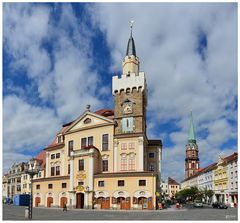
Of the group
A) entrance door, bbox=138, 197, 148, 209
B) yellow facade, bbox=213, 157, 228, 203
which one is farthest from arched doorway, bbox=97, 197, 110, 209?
yellow facade, bbox=213, 157, 228, 203

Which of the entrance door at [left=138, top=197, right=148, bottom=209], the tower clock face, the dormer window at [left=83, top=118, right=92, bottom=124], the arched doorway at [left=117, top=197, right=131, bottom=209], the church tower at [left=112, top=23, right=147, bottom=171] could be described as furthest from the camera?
the dormer window at [left=83, top=118, right=92, bottom=124]

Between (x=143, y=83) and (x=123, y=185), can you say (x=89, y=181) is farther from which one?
(x=143, y=83)

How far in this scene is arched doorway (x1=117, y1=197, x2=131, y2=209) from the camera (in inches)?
1993

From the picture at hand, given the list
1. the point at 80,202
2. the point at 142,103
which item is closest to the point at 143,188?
the point at 80,202

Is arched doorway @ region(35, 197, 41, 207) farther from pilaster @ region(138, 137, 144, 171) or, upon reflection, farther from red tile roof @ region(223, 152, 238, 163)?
red tile roof @ region(223, 152, 238, 163)

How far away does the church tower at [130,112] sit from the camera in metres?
54.9

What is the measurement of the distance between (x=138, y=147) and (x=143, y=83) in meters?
11.4

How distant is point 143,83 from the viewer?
58.5 metres

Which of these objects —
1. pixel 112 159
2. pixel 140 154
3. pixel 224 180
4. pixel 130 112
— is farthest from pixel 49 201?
pixel 224 180

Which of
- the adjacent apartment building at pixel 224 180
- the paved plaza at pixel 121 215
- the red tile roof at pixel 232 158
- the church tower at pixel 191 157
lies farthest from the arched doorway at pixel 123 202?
the church tower at pixel 191 157

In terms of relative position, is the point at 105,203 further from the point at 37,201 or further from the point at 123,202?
the point at 37,201

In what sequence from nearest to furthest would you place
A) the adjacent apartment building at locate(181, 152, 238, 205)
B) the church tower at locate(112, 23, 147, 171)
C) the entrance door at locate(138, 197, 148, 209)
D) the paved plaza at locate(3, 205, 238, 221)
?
the paved plaza at locate(3, 205, 238, 221)
the entrance door at locate(138, 197, 148, 209)
the church tower at locate(112, 23, 147, 171)
the adjacent apartment building at locate(181, 152, 238, 205)

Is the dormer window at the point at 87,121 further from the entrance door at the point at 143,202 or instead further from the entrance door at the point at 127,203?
the entrance door at the point at 143,202

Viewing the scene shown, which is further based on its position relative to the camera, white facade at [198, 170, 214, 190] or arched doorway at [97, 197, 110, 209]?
white facade at [198, 170, 214, 190]
